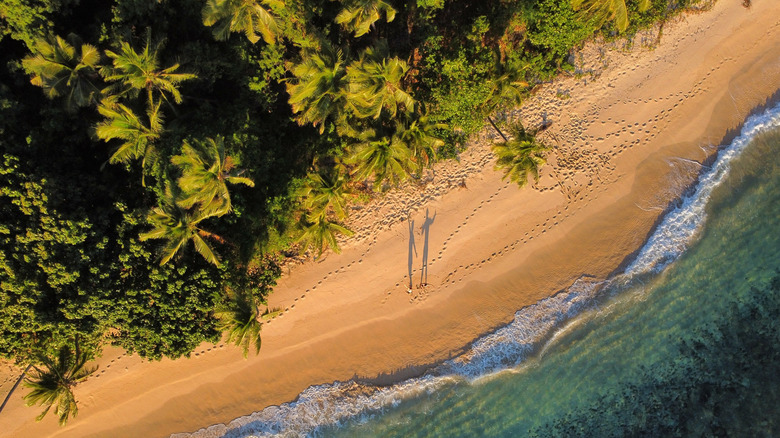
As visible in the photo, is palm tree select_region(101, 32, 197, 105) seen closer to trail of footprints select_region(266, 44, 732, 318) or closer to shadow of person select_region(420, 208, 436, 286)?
trail of footprints select_region(266, 44, 732, 318)

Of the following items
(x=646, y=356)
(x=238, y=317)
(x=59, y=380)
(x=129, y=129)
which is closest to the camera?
(x=129, y=129)

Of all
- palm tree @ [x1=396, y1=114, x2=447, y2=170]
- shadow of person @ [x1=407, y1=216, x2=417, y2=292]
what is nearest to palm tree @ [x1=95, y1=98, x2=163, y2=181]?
palm tree @ [x1=396, y1=114, x2=447, y2=170]

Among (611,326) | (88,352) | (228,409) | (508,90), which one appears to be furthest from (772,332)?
(88,352)

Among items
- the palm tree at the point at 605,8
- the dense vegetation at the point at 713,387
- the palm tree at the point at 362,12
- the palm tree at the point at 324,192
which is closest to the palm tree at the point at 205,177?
the palm tree at the point at 324,192

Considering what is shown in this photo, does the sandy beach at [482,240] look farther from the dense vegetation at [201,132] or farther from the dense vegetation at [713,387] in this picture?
the dense vegetation at [713,387]

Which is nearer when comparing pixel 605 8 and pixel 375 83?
pixel 375 83

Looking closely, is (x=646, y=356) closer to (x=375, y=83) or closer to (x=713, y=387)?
(x=713, y=387)

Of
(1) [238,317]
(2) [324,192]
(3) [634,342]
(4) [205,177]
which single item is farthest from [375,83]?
(3) [634,342]
